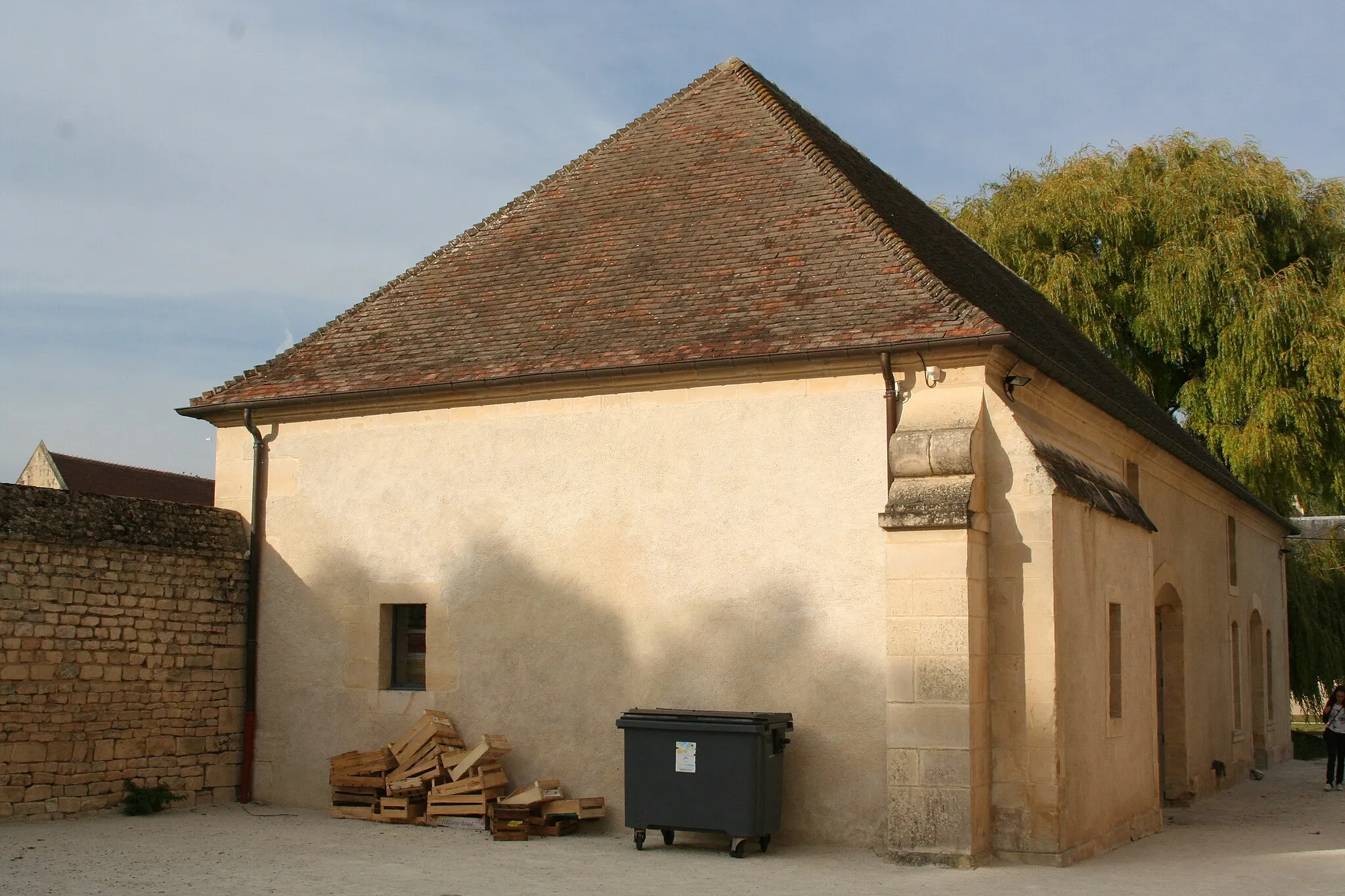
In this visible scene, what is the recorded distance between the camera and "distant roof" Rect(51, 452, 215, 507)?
93.6 ft

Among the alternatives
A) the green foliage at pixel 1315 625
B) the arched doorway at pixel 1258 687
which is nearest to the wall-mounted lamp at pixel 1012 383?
the arched doorway at pixel 1258 687

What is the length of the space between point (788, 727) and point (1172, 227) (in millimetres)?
17261

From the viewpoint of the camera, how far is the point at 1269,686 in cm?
2308

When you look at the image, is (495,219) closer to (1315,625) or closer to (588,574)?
(588,574)

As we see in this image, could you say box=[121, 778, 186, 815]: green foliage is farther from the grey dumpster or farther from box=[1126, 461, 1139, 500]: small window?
box=[1126, 461, 1139, 500]: small window

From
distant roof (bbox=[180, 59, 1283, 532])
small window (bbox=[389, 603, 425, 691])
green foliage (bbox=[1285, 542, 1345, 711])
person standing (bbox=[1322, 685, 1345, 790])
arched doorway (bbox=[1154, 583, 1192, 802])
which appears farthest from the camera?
green foliage (bbox=[1285, 542, 1345, 711])

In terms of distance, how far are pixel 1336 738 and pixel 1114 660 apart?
7452 mm

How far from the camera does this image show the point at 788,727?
37.9 ft

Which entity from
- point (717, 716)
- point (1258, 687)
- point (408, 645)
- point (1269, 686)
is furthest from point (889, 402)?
point (1269, 686)

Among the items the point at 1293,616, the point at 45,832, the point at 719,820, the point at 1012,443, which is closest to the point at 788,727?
the point at 719,820

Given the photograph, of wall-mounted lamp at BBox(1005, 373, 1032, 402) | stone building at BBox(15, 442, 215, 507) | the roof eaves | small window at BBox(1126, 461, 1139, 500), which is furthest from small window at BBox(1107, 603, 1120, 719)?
stone building at BBox(15, 442, 215, 507)

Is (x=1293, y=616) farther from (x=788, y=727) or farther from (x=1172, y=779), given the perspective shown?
(x=788, y=727)

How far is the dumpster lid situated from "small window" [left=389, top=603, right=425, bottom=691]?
2827mm

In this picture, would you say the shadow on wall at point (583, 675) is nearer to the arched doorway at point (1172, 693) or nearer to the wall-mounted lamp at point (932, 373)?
the wall-mounted lamp at point (932, 373)
